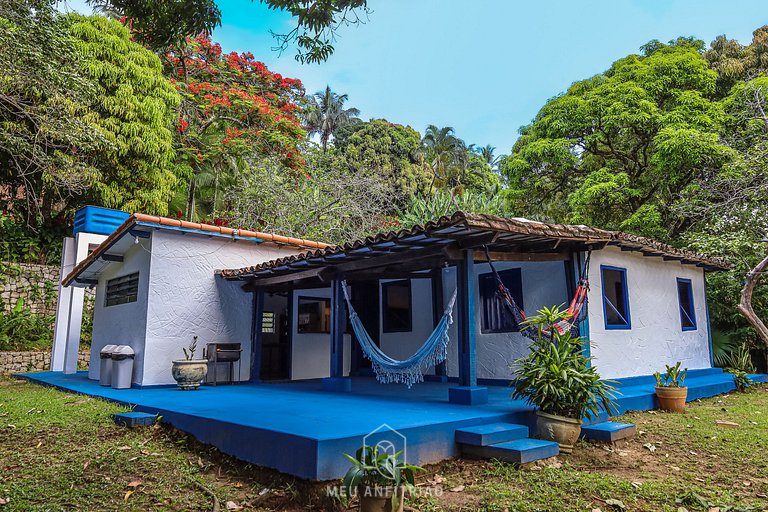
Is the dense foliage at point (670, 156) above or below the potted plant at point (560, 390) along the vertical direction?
above

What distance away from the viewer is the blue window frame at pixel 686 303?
855cm

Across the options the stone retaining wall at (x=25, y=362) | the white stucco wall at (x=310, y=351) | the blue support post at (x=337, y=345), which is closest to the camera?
the blue support post at (x=337, y=345)

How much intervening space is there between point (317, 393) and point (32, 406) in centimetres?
329

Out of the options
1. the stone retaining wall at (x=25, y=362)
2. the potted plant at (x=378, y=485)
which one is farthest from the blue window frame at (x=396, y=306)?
the stone retaining wall at (x=25, y=362)

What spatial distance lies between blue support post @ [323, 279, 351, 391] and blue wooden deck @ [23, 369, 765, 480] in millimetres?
162

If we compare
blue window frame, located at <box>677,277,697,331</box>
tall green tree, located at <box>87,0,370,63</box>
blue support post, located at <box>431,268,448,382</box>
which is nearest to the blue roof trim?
blue support post, located at <box>431,268,448,382</box>

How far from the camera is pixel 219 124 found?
16.2m

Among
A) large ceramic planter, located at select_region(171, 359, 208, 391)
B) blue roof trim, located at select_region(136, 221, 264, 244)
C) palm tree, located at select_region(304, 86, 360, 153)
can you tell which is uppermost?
palm tree, located at select_region(304, 86, 360, 153)

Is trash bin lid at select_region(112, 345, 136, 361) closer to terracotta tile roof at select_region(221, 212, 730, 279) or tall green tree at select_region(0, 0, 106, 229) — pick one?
terracotta tile roof at select_region(221, 212, 730, 279)

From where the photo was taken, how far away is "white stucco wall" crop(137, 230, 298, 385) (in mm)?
7367

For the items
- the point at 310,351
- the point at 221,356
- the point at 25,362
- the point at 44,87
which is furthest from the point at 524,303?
the point at 25,362

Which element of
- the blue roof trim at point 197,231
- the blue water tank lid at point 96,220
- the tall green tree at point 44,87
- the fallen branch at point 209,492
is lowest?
the fallen branch at point 209,492

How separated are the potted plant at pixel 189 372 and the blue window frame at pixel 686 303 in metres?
7.65

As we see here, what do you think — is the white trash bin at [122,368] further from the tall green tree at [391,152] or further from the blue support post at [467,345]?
the tall green tree at [391,152]
